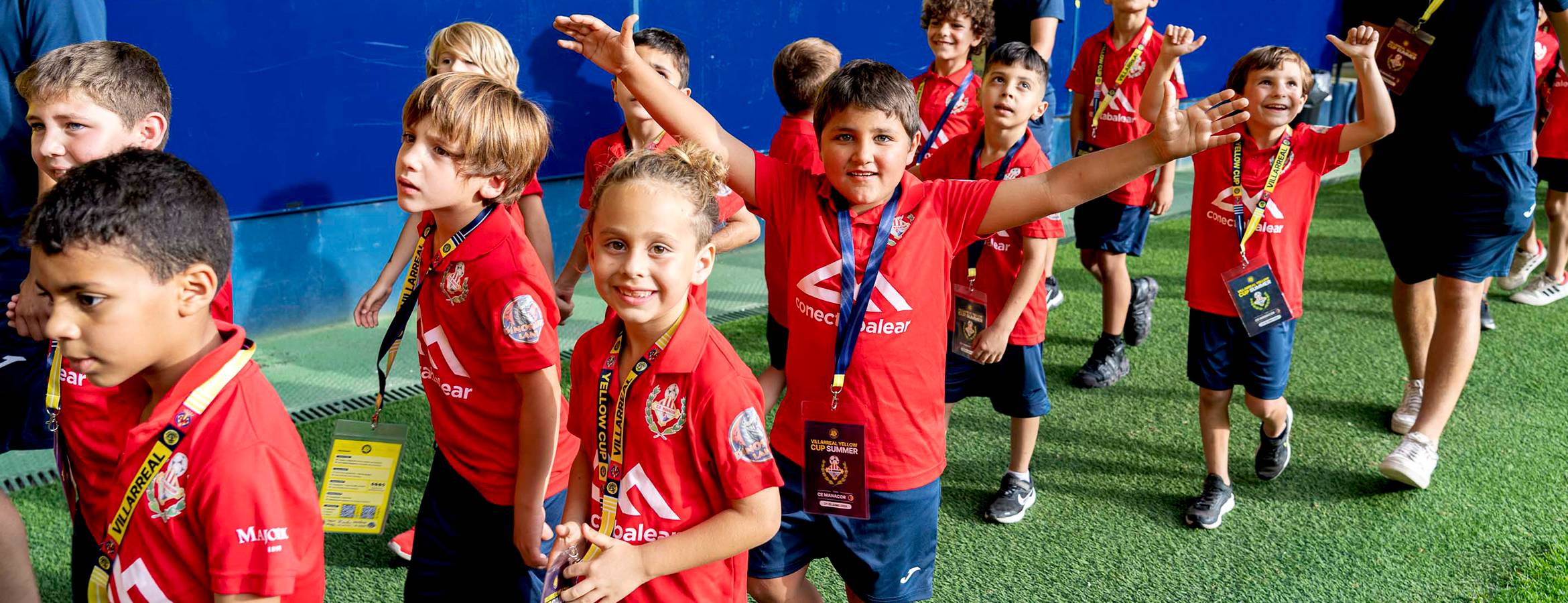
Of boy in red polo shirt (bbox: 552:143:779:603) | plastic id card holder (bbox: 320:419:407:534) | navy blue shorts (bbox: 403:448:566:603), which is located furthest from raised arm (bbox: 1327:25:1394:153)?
plastic id card holder (bbox: 320:419:407:534)

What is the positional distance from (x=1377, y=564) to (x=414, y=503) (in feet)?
9.63

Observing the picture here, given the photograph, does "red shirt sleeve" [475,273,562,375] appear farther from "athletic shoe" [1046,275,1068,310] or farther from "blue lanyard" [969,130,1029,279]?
"athletic shoe" [1046,275,1068,310]

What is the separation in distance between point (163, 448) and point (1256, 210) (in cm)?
301

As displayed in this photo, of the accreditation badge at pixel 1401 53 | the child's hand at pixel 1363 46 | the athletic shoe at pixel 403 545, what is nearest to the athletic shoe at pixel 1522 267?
the accreditation badge at pixel 1401 53

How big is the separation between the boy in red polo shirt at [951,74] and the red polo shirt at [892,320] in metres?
1.91

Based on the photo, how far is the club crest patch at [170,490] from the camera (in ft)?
5.46

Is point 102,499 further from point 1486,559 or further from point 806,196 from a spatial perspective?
point 1486,559

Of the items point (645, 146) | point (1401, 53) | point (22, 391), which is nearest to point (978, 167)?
point (645, 146)

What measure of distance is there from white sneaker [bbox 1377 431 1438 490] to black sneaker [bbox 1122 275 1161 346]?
1545 millimetres

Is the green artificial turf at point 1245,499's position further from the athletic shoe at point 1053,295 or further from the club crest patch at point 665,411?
the club crest patch at point 665,411

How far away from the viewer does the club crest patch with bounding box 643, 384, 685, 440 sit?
1.94 m

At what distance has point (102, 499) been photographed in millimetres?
2201

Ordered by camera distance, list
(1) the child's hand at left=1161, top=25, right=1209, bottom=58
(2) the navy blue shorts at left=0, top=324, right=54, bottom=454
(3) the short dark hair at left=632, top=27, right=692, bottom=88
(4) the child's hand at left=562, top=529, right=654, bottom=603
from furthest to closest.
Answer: (3) the short dark hair at left=632, top=27, right=692, bottom=88
(2) the navy blue shorts at left=0, top=324, right=54, bottom=454
(1) the child's hand at left=1161, top=25, right=1209, bottom=58
(4) the child's hand at left=562, top=529, right=654, bottom=603

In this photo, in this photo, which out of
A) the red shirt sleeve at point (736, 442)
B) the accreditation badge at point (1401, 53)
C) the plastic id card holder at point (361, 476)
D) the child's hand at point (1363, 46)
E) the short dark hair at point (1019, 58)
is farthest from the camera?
the accreditation badge at point (1401, 53)
